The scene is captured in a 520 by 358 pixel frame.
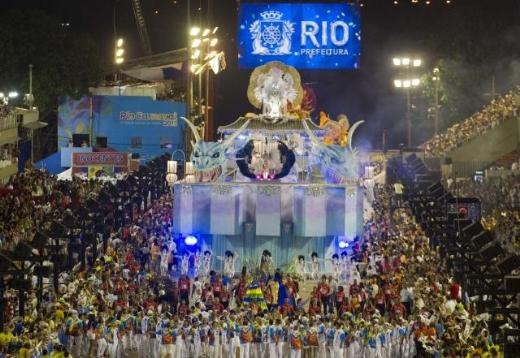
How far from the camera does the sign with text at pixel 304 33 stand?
75.8 m

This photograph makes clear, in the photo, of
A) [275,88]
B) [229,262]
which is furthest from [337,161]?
[229,262]

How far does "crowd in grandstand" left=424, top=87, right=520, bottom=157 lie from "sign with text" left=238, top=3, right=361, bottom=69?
24.7ft

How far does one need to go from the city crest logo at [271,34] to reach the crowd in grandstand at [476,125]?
10820mm

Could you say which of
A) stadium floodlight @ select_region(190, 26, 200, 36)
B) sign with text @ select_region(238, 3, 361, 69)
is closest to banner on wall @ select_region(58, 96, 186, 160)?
sign with text @ select_region(238, 3, 361, 69)

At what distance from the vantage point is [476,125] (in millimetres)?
79625

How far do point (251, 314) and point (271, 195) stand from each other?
1303 centimetres

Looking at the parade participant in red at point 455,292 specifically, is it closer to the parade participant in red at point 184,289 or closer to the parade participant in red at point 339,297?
the parade participant in red at point 339,297

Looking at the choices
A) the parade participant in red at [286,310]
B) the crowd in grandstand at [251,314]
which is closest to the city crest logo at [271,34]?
the crowd in grandstand at [251,314]

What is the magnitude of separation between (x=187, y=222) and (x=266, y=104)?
6.05 meters

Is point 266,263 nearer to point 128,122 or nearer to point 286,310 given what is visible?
point 286,310

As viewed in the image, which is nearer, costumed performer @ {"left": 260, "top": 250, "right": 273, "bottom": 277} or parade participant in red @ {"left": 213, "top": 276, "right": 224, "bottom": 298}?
parade participant in red @ {"left": 213, "top": 276, "right": 224, "bottom": 298}

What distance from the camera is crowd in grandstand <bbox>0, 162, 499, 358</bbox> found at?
39.9 m

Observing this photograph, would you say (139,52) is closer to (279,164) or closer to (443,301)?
(279,164)

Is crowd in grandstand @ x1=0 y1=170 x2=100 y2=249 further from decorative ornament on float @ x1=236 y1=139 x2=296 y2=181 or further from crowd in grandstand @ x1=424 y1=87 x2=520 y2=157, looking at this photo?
crowd in grandstand @ x1=424 y1=87 x2=520 y2=157
